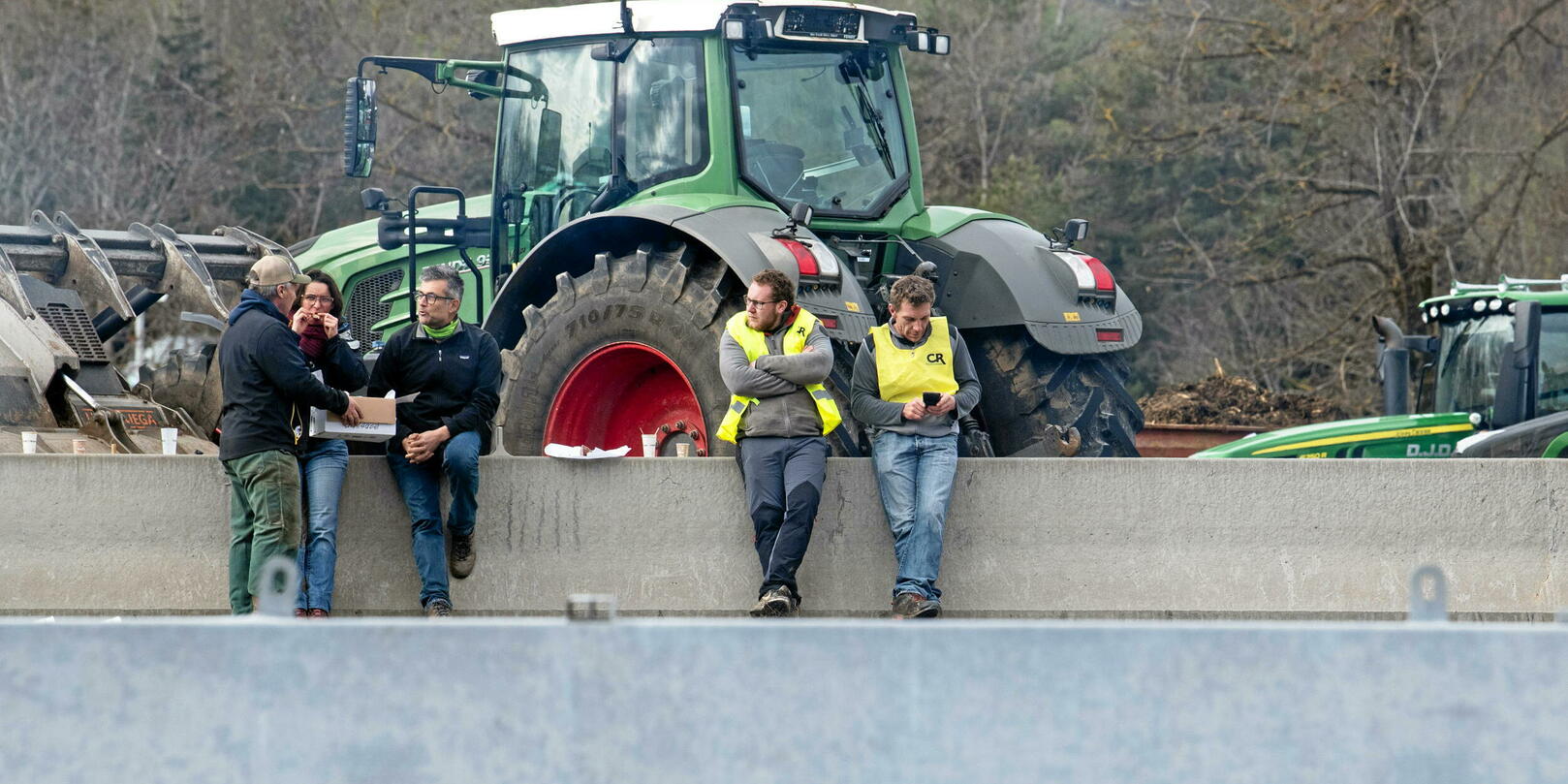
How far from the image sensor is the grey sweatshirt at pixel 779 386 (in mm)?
7328

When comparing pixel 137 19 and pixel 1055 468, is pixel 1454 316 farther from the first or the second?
pixel 137 19

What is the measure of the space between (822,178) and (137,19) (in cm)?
2629

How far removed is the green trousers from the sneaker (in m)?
0.79

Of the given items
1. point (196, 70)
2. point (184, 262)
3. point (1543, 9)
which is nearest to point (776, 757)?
point (184, 262)

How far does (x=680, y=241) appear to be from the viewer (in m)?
8.70

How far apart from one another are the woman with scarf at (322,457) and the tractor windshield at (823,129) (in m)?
2.50

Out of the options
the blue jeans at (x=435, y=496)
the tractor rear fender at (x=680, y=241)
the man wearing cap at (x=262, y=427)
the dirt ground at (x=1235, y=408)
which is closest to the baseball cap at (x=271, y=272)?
the man wearing cap at (x=262, y=427)

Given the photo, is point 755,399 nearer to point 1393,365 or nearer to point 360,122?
point 360,122

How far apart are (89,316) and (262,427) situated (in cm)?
424

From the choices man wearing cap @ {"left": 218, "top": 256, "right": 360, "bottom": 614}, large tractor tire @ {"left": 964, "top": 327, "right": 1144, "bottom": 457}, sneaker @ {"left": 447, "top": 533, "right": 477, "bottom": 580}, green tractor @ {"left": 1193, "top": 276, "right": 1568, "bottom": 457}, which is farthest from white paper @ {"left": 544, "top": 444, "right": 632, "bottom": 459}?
green tractor @ {"left": 1193, "top": 276, "right": 1568, "bottom": 457}

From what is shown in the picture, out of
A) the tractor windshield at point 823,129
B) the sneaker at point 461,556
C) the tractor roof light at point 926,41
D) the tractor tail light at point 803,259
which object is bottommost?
the sneaker at point 461,556

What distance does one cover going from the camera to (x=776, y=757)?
2.96 metres

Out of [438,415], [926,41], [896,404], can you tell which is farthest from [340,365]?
[926,41]

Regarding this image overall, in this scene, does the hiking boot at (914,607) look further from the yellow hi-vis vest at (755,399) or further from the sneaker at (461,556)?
the sneaker at (461,556)
